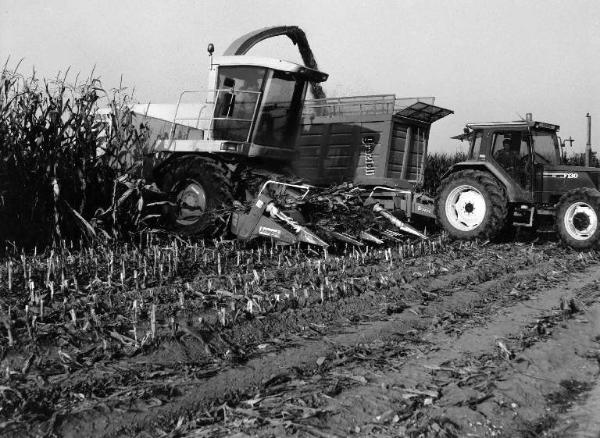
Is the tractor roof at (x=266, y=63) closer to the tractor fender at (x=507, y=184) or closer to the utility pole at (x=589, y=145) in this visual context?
the tractor fender at (x=507, y=184)

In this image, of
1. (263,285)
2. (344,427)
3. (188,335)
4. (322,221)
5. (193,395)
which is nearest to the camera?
(344,427)

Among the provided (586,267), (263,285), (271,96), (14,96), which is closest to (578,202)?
(586,267)

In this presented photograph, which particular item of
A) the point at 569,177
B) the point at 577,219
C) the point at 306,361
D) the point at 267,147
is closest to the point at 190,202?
the point at 267,147

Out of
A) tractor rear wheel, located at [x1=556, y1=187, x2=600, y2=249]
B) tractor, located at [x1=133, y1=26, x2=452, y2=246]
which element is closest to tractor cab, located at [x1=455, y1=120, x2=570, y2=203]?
tractor rear wheel, located at [x1=556, y1=187, x2=600, y2=249]

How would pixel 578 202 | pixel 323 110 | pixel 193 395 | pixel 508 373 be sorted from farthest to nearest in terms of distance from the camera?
pixel 323 110 < pixel 578 202 < pixel 508 373 < pixel 193 395

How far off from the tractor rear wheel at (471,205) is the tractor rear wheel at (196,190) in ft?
10.4

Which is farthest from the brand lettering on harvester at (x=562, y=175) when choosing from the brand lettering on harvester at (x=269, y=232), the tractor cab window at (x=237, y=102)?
the brand lettering on harvester at (x=269, y=232)

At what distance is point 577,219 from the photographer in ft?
27.1

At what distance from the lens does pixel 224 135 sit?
8438mm

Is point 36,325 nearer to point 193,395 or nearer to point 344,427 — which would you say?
point 193,395

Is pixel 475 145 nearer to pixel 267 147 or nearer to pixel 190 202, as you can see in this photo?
pixel 267 147

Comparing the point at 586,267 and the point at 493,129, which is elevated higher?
the point at 493,129

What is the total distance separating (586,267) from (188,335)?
5.18 metres

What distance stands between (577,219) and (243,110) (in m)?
4.40
